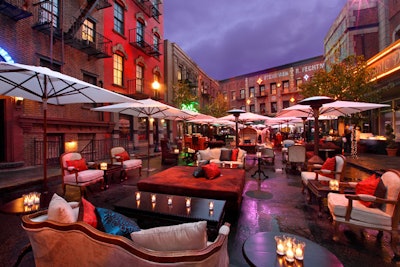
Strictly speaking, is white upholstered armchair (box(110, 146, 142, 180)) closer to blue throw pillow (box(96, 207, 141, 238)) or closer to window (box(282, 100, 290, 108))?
blue throw pillow (box(96, 207, 141, 238))

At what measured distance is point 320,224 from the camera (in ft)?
13.6

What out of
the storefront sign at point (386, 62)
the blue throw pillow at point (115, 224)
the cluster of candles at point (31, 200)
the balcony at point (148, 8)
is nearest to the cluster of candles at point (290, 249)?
the blue throw pillow at point (115, 224)

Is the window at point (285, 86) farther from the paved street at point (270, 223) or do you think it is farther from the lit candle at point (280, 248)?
the lit candle at point (280, 248)

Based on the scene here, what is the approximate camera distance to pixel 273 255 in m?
2.26

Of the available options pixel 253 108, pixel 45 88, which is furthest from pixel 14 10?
pixel 253 108

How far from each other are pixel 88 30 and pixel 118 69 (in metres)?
3.10

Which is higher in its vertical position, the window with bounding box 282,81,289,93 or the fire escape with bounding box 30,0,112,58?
the window with bounding box 282,81,289,93

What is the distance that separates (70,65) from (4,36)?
304cm

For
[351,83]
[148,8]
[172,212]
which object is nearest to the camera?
[172,212]

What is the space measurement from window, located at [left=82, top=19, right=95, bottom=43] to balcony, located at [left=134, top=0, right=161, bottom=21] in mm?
5732

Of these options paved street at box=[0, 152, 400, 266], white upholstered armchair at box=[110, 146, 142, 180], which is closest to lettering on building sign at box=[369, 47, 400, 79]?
paved street at box=[0, 152, 400, 266]

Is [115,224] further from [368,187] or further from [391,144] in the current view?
[391,144]

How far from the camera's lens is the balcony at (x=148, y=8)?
55.7ft

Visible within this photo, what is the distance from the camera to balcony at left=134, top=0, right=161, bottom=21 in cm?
1699
